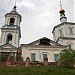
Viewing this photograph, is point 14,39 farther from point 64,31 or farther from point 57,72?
point 57,72

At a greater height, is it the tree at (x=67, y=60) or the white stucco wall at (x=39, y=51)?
the white stucco wall at (x=39, y=51)

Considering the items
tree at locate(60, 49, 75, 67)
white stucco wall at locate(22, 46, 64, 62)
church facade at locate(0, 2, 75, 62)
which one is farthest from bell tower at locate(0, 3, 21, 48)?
tree at locate(60, 49, 75, 67)

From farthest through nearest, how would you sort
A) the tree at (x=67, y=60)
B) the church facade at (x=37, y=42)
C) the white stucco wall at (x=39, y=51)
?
the church facade at (x=37, y=42) < the white stucco wall at (x=39, y=51) < the tree at (x=67, y=60)

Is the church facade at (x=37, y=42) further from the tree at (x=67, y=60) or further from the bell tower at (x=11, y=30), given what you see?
the tree at (x=67, y=60)

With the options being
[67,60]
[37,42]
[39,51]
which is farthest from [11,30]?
[67,60]

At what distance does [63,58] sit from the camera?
2966 centimetres

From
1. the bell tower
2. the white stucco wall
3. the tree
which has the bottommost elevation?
the tree

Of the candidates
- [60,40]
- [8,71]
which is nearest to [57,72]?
[8,71]

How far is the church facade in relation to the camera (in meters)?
41.8

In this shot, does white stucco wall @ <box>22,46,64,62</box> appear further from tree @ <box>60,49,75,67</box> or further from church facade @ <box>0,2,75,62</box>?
tree @ <box>60,49,75,67</box>

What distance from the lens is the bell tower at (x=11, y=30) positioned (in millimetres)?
46188

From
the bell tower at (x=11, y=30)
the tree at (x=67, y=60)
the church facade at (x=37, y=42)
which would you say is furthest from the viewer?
the bell tower at (x=11, y=30)

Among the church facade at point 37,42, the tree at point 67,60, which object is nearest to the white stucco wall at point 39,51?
the church facade at point 37,42

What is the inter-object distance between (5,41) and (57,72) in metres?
23.9
